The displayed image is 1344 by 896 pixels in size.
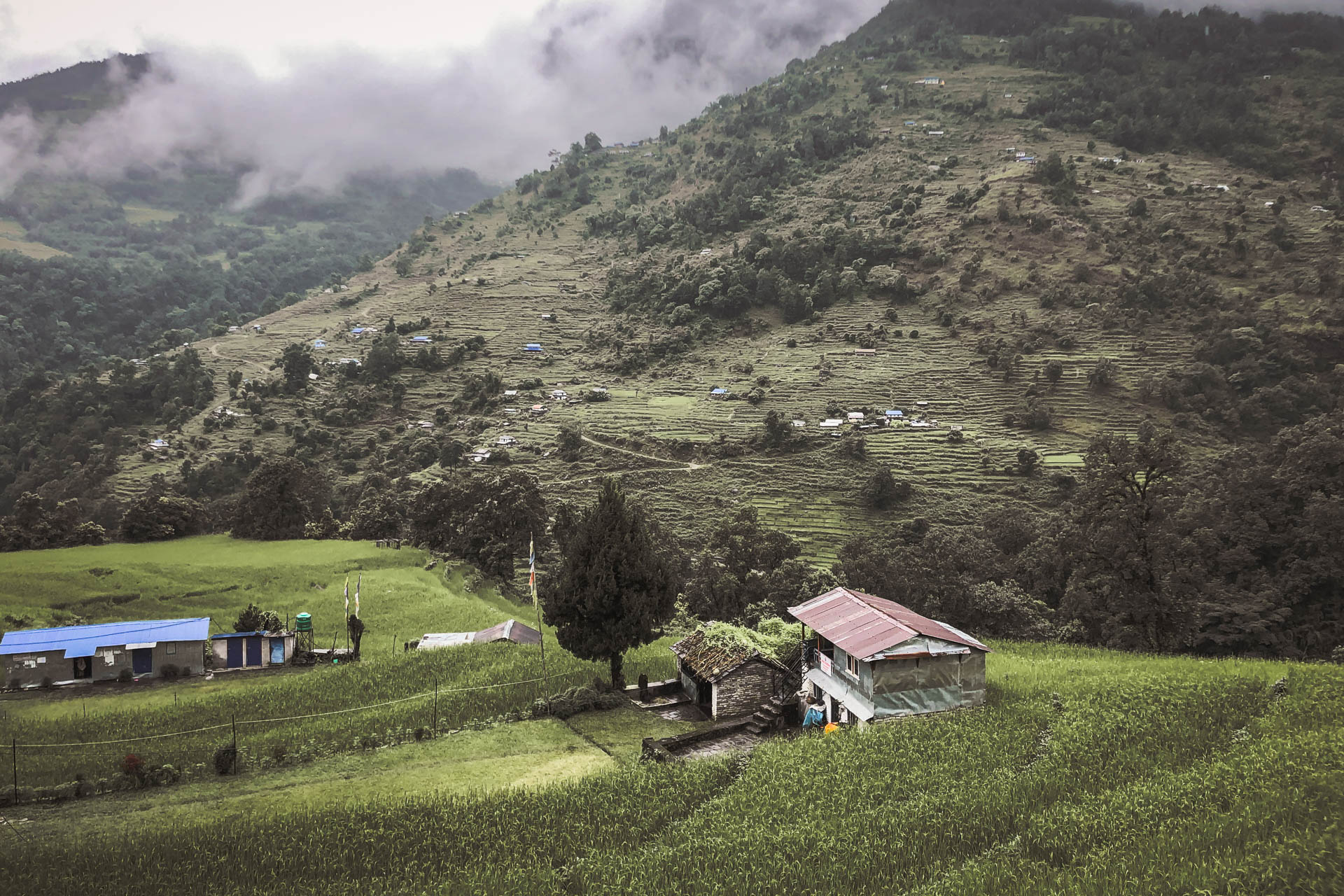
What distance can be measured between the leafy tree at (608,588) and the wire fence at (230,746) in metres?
2.40

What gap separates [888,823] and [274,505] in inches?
1834

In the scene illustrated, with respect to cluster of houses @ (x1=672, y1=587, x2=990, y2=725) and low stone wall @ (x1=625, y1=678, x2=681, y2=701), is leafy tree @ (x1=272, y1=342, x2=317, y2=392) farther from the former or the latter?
cluster of houses @ (x1=672, y1=587, x2=990, y2=725)

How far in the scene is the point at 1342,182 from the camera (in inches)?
3905

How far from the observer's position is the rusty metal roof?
19125mm

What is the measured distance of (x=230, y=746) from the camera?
63.3ft

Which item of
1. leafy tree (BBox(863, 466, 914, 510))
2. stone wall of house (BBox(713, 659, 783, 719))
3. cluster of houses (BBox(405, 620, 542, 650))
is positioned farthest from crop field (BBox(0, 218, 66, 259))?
stone wall of house (BBox(713, 659, 783, 719))

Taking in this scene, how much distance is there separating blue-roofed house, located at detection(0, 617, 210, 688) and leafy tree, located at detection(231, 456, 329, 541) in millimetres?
21622

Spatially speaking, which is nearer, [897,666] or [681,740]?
[897,666]

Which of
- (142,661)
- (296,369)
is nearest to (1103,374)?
(142,661)

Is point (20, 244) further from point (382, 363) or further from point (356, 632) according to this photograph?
point (356, 632)

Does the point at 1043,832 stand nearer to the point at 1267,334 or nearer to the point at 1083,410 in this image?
the point at 1083,410

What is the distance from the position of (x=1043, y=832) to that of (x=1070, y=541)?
19680mm

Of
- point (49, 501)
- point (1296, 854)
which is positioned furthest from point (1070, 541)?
point (49, 501)

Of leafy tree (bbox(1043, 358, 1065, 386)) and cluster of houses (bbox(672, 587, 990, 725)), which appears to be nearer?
cluster of houses (bbox(672, 587, 990, 725))
